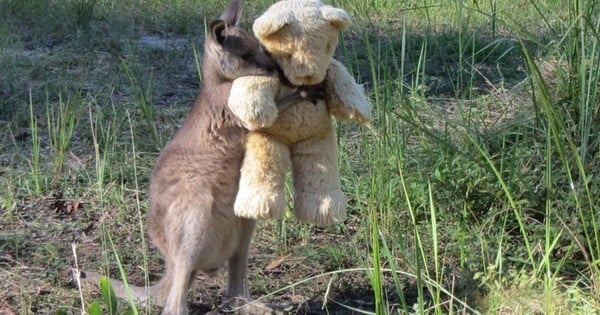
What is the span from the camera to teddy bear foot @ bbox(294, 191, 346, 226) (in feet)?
12.0

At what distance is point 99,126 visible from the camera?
5.71 m

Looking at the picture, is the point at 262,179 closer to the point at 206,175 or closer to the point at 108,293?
the point at 206,175

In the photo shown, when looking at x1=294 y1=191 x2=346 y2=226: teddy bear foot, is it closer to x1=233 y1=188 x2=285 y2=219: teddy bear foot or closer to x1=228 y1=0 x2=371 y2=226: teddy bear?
x1=228 y1=0 x2=371 y2=226: teddy bear

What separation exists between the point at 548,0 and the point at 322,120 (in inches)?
192

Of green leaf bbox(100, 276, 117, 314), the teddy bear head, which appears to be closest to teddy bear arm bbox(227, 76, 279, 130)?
the teddy bear head

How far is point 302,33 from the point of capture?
3.42 m

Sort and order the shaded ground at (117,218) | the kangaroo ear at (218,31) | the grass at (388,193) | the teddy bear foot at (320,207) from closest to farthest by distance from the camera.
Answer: the kangaroo ear at (218,31) < the teddy bear foot at (320,207) < the grass at (388,193) < the shaded ground at (117,218)

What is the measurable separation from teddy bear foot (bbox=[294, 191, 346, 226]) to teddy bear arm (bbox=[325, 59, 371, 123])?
287 millimetres

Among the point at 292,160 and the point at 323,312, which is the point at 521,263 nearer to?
the point at 323,312

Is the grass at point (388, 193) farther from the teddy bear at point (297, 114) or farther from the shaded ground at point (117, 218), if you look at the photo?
the teddy bear at point (297, 114)

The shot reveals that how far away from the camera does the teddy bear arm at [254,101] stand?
11.2ft

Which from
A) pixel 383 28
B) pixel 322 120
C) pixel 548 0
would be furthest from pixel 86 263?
pixel 548 0

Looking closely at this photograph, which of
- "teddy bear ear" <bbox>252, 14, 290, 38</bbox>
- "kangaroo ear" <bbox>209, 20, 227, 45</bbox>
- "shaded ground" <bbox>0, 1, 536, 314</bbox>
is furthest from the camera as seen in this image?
"shaded ground" <bbox>0, 1, 536, 314</bbox>

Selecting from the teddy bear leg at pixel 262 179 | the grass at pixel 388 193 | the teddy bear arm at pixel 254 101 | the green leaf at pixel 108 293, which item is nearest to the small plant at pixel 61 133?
the grass at pixel 388 193
